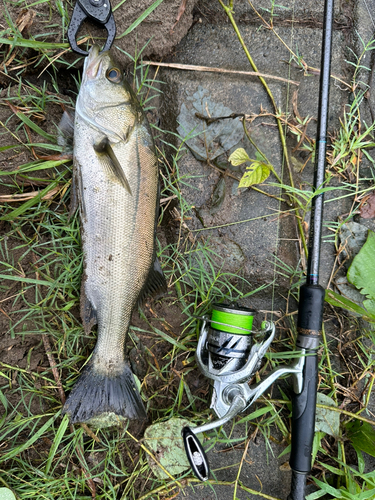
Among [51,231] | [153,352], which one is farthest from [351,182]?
[51,231]

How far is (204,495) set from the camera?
237 centimetres

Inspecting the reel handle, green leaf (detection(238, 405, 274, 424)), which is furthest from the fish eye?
green leaf (detection(238, 405, 274, 424))

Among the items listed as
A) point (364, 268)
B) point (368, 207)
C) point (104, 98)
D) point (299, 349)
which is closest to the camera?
point (104, 98)

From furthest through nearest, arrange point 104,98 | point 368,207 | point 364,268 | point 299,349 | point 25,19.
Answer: point 368,207, point 364,268, point 299,349, point 25,19, point 104,98

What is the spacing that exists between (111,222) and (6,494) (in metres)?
1.59

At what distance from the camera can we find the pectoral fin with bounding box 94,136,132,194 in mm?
1958

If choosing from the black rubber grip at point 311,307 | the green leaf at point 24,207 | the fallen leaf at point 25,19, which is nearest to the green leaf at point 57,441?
the green leaf at point 24,207

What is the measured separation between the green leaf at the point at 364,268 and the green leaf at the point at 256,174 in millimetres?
803

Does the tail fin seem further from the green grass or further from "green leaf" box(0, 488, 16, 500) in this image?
"green leaf" box(0, 488, 16, 500)

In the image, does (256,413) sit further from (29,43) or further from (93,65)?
(29,43)

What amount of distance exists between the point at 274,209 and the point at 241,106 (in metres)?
0.69

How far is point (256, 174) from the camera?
7.40 ft

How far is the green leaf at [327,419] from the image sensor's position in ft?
7.72

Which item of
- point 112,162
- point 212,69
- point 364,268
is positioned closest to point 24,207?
point 112,162
